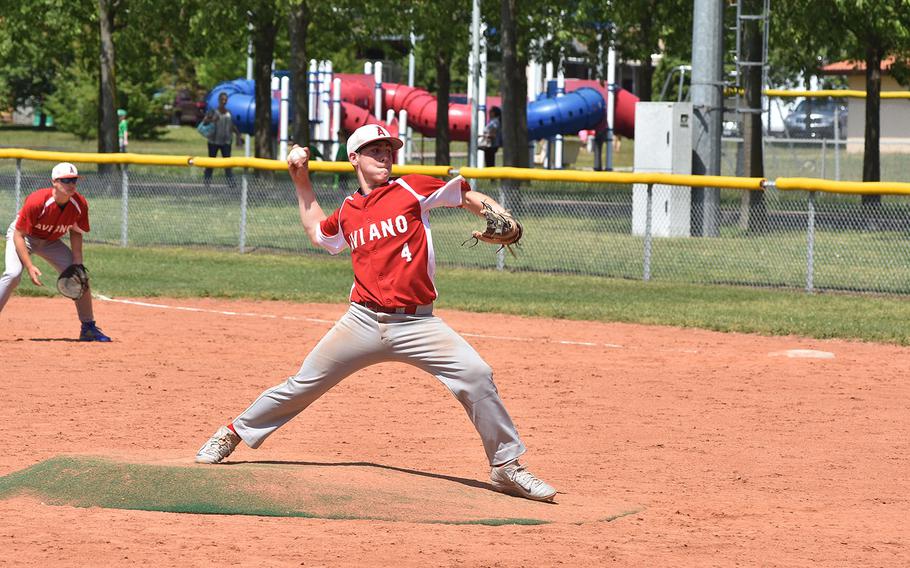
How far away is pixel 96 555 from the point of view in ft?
20.7

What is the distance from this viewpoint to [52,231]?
13016mm

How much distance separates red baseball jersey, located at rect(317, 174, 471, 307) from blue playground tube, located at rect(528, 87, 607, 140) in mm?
36222

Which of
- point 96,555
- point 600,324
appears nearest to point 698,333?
point 600,324

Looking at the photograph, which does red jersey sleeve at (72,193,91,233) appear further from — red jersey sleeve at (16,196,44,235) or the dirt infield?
the dirt infield

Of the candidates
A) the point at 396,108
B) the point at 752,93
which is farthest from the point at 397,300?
the point at 396,108

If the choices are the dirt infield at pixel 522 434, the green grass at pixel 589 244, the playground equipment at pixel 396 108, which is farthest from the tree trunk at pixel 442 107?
the dirt infield at pixel 522 434

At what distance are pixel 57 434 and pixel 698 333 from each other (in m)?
7.49

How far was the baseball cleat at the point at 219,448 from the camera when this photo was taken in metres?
7.74

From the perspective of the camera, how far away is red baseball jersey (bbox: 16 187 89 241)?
41.5 ft

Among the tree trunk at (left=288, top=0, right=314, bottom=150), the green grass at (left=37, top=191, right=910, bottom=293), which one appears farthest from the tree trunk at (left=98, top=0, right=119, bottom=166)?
the green grass at (left=37, top=191, right=910, bottom=293)

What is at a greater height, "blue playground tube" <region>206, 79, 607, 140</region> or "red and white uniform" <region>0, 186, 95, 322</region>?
"blue playground tube" <region>206, 79, 607, 140</region>

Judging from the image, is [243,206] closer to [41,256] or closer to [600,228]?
[600,228]

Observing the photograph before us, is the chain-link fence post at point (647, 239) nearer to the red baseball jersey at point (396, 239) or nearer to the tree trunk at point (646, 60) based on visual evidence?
the red baseball jersey at point (396, 239)

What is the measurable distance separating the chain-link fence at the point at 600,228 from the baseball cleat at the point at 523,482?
10.3 meters
